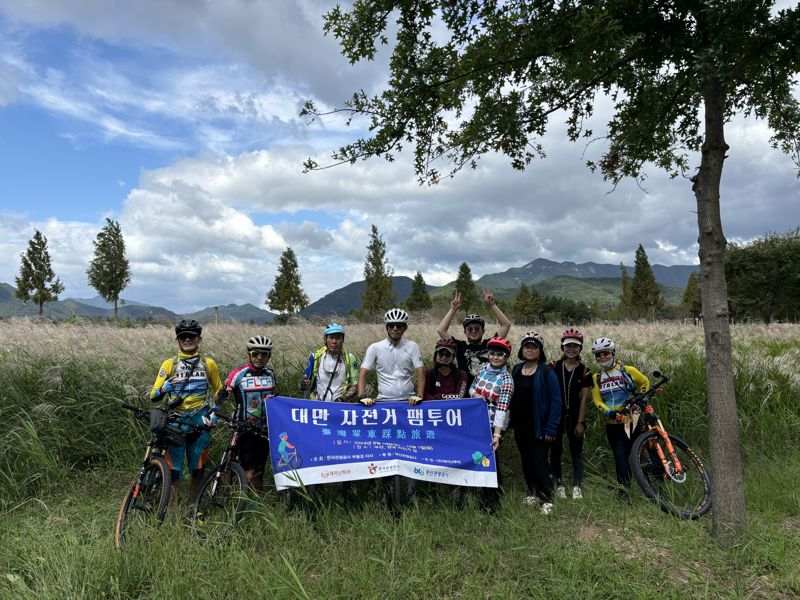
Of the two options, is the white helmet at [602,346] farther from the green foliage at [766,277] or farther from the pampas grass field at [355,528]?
the green foliage at [766,277]

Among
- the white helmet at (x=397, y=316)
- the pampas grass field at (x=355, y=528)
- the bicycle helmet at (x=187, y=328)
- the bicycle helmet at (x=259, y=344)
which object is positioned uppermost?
the white helmet at (x=397, y=316)

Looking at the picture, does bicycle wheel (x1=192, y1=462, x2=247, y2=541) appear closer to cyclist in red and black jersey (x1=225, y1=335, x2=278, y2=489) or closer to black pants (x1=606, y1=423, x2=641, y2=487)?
cyclist in red and black jersey (x1=225, y1=335, x2=278, y2=489)

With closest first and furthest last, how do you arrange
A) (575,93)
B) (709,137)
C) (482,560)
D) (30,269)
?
1. (482,560)
2. (709,137)
3. (575,93)
4. (30,269)

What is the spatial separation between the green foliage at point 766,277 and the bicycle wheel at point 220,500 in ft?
172

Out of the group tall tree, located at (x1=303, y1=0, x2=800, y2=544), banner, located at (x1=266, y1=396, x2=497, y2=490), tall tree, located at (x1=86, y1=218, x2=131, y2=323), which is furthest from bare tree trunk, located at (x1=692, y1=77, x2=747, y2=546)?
tall tree, located at (x1=86, y1=218, x2=131, y2=323)

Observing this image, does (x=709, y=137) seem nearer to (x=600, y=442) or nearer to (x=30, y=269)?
(x=600, y=442)

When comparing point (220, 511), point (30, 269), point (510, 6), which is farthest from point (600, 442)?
point (30, 269)

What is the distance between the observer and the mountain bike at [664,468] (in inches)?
222

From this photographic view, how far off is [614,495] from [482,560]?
2.44m

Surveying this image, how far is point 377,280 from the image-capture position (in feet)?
160

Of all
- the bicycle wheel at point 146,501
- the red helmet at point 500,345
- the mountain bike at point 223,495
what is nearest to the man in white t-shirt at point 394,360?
the red helmet at point 500,345

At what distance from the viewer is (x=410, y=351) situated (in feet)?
21.3

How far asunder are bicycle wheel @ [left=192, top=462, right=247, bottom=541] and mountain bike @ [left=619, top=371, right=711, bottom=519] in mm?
4825

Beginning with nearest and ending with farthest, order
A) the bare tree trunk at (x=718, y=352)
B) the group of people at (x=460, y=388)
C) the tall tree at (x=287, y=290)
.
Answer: the bare tree trunk at (x=718, y=352)
the group of people at (x=460, y=388)
the tall tree at (x=287, y=290)
